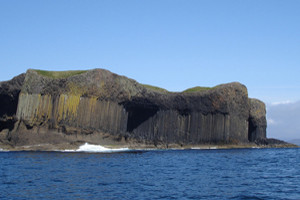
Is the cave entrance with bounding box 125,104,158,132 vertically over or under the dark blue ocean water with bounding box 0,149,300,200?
over

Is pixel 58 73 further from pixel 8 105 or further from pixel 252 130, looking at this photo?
pixel 252 130

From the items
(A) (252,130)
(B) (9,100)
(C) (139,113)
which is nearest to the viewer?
(B) (9,100)

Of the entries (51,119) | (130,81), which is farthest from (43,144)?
(130,81)

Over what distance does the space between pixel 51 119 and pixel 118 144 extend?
45.7 feet

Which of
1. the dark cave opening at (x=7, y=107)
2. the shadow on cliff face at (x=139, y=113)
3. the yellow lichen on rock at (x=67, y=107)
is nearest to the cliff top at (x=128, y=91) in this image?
the yellow lichen on rock at (x=67, y=107)

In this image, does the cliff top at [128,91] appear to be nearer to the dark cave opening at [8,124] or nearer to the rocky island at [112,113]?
the rocky island at [112,113]

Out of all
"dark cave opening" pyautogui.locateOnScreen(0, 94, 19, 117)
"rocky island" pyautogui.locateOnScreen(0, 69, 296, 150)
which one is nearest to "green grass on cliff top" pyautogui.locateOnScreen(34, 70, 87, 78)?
"rocky island" pyautogui.locateOnScreen(0, 69, 296, 150)

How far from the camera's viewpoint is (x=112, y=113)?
67.8m

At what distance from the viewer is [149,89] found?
74.6 meters

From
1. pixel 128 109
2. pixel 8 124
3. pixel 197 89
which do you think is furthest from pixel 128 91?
pixel 8 124

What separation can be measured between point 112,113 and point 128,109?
781 cm

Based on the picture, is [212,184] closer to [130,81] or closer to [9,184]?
[9,184]

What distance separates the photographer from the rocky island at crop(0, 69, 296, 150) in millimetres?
60219

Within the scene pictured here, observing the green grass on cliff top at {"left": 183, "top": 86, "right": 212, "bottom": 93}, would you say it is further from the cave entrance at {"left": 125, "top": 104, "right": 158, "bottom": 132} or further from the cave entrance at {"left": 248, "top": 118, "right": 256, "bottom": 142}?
the cave entrance at {"left": 248, "top": 118, "right": 256, "bottom": 142}
